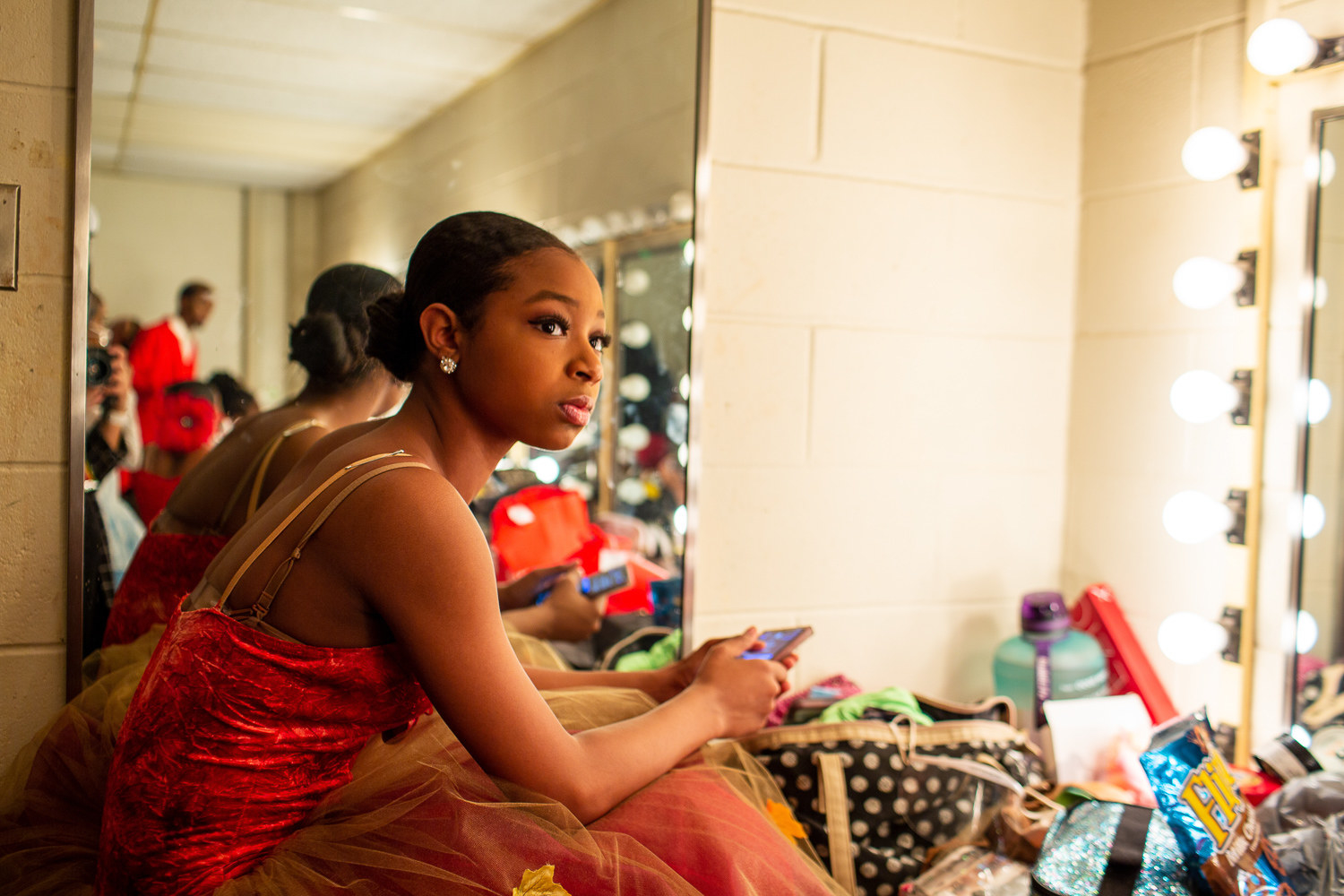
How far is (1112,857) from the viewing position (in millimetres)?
1277

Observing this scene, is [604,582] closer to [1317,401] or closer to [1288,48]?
[1317,401]

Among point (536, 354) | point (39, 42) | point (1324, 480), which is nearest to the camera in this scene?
point (536, 354)

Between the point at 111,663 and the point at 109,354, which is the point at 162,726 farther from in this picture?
the point at 109,354

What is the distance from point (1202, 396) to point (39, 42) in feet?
6.20

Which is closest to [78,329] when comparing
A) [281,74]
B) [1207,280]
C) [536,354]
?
[281,74]

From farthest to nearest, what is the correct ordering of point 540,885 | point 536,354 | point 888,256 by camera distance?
point 888,256
point 536,354
point 540,885

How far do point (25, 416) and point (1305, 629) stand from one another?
6.58 ft

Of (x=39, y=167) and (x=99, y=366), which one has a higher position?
(x=39, y=167)

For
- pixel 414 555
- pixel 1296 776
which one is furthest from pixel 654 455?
pixel 1296 776

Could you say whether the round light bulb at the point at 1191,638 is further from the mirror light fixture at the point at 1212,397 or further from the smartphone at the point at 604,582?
the smartphone at the point at 604,582

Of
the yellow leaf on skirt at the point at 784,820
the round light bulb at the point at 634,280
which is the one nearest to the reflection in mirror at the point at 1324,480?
the yellow leaf on skirt at the point at 784,820

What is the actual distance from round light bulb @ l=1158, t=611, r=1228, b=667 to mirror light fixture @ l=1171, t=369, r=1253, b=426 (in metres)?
0.36

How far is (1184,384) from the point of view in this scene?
1813 millimetres

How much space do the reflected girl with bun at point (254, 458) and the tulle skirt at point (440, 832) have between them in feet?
0.63
